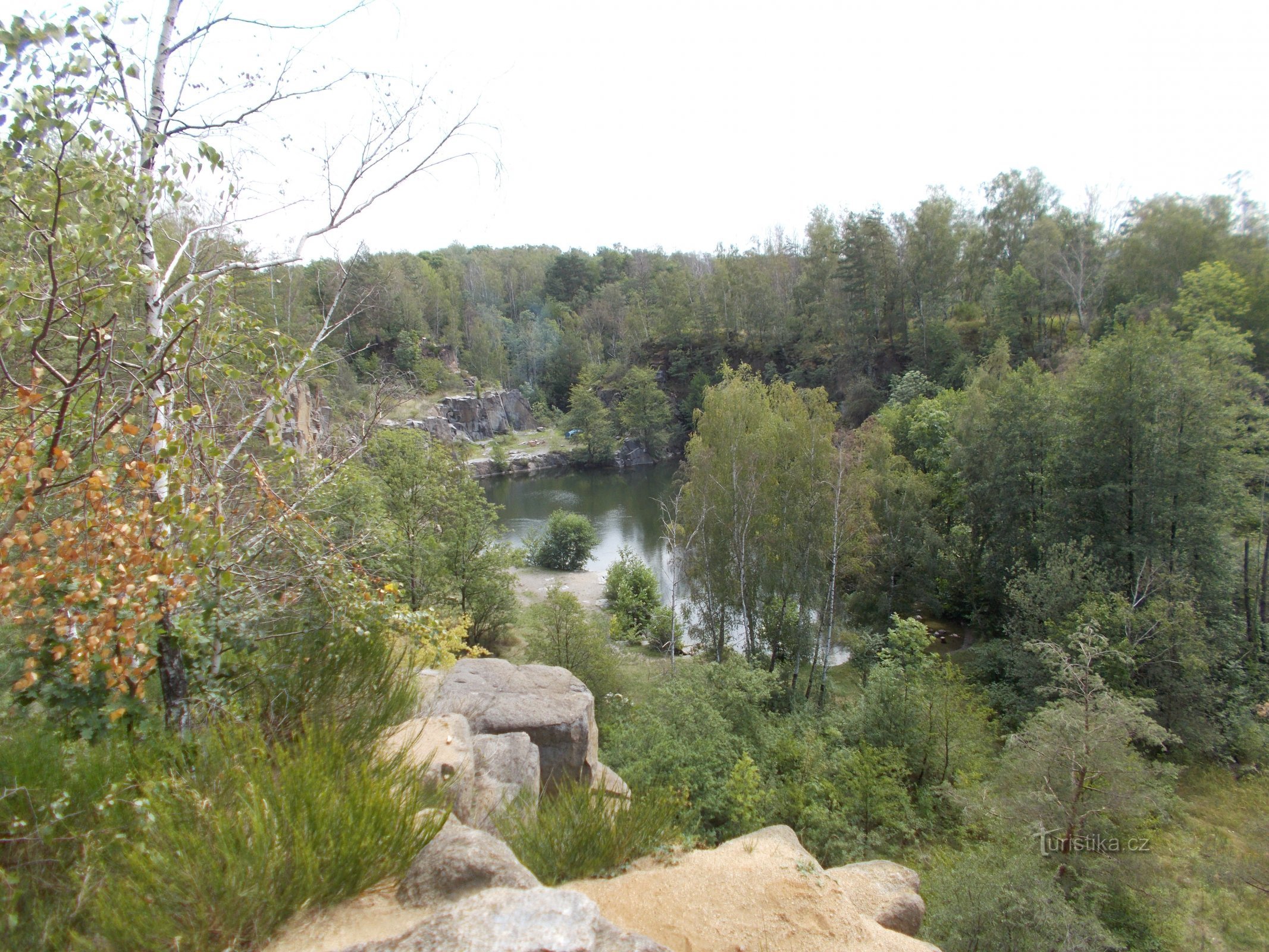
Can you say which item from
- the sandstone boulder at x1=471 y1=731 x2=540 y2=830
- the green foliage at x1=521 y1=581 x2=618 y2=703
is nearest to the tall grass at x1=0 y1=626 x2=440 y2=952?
the sandstone boulder at x1=471 y1=731 x2=540 y2=830

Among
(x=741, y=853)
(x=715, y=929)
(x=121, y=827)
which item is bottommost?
(x=741, y=853)

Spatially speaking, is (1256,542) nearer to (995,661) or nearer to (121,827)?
(995,661)

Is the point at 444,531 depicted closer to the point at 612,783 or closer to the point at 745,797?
the point at 745,797

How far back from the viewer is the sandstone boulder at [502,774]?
4.97 metres

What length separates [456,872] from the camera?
2998 millimetres

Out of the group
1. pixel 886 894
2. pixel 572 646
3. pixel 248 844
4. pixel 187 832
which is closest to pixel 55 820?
pixel 187 832

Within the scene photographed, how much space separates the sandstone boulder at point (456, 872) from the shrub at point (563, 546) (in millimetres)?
25347

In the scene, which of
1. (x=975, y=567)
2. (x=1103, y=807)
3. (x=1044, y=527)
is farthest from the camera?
(x=975, y=567)

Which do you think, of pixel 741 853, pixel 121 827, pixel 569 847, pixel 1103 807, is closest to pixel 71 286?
pixel 121 827

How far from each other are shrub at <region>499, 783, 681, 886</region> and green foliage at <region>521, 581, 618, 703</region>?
10.1 metres

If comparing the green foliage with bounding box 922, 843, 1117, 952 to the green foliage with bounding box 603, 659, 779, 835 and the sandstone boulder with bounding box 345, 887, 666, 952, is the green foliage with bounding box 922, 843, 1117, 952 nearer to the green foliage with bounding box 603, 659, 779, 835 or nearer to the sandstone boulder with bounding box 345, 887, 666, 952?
the green foliage with bounding box 603, 659, 779, 835

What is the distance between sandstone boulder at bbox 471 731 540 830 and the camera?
4.97 m

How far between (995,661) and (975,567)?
4.90m

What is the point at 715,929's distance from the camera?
4.23 m
